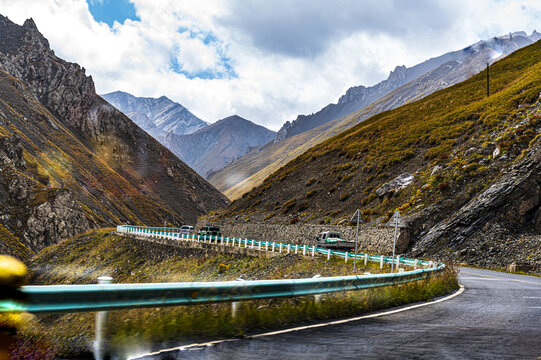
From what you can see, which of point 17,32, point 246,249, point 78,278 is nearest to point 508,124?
point 246,249

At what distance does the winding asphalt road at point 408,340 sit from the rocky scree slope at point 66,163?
69.0m

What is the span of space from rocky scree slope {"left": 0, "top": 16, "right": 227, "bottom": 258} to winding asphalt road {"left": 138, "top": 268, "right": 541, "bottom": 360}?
6899 cm

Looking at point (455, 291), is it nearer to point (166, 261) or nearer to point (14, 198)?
point (166, 261)

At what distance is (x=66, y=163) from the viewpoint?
112 m

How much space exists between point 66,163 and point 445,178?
103 m

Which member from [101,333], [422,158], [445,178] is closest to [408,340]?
[101,333]

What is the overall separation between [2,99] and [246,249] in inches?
4408

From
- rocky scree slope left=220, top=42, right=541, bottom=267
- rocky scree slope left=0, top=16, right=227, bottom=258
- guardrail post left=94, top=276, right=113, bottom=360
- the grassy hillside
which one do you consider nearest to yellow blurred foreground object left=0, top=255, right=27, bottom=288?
guardrail post left=94, top=276, right=113, bottom=360

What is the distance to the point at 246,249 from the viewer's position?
36.8 m

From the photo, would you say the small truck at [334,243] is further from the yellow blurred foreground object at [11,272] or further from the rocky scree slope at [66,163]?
the rocky scree slope at [66,163]

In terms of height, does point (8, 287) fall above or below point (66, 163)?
below

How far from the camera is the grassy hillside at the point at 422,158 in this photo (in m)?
38.2

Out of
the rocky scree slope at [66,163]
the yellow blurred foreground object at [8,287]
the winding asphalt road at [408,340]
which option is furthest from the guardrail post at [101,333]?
the rocky scree slope at [66,163]

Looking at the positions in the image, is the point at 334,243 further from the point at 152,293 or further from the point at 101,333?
the point at 101,333
